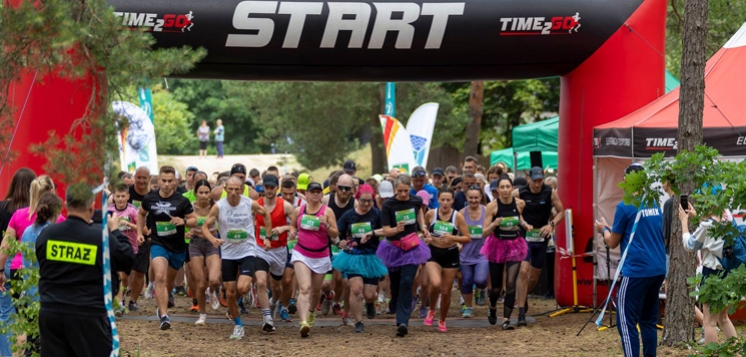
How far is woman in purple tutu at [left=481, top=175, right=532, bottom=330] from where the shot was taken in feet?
40.3

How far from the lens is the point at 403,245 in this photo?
464 inches

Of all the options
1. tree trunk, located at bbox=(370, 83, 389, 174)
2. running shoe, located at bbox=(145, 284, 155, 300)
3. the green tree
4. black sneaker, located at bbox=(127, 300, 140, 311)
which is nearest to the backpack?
black sneaker, located at bbox=(127, 300, 140, 311)

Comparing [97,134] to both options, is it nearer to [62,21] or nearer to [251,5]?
[62,21]

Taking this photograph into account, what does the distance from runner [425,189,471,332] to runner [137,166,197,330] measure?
287 centimetres

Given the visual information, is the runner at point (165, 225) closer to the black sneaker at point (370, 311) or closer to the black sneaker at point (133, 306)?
the black sneaker at point (133, 306)

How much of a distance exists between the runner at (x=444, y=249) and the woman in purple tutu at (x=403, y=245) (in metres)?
0.30

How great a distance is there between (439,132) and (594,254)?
18.7 m

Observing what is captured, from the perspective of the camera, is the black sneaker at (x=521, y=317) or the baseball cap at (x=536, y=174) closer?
the black sneaker at (x=521, y=317)

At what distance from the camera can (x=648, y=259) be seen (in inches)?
335

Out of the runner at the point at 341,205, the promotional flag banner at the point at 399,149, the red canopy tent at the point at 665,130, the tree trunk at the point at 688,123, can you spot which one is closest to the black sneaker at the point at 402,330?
the runner at the point at 341,205

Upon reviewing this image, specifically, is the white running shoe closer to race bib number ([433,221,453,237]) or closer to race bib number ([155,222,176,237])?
race bib number ([155,222,176,237])

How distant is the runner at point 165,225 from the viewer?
464 inches

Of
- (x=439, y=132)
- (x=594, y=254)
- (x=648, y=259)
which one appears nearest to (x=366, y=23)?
(x=594, y=254)

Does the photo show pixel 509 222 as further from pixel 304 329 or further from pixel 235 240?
pixel 235 240
